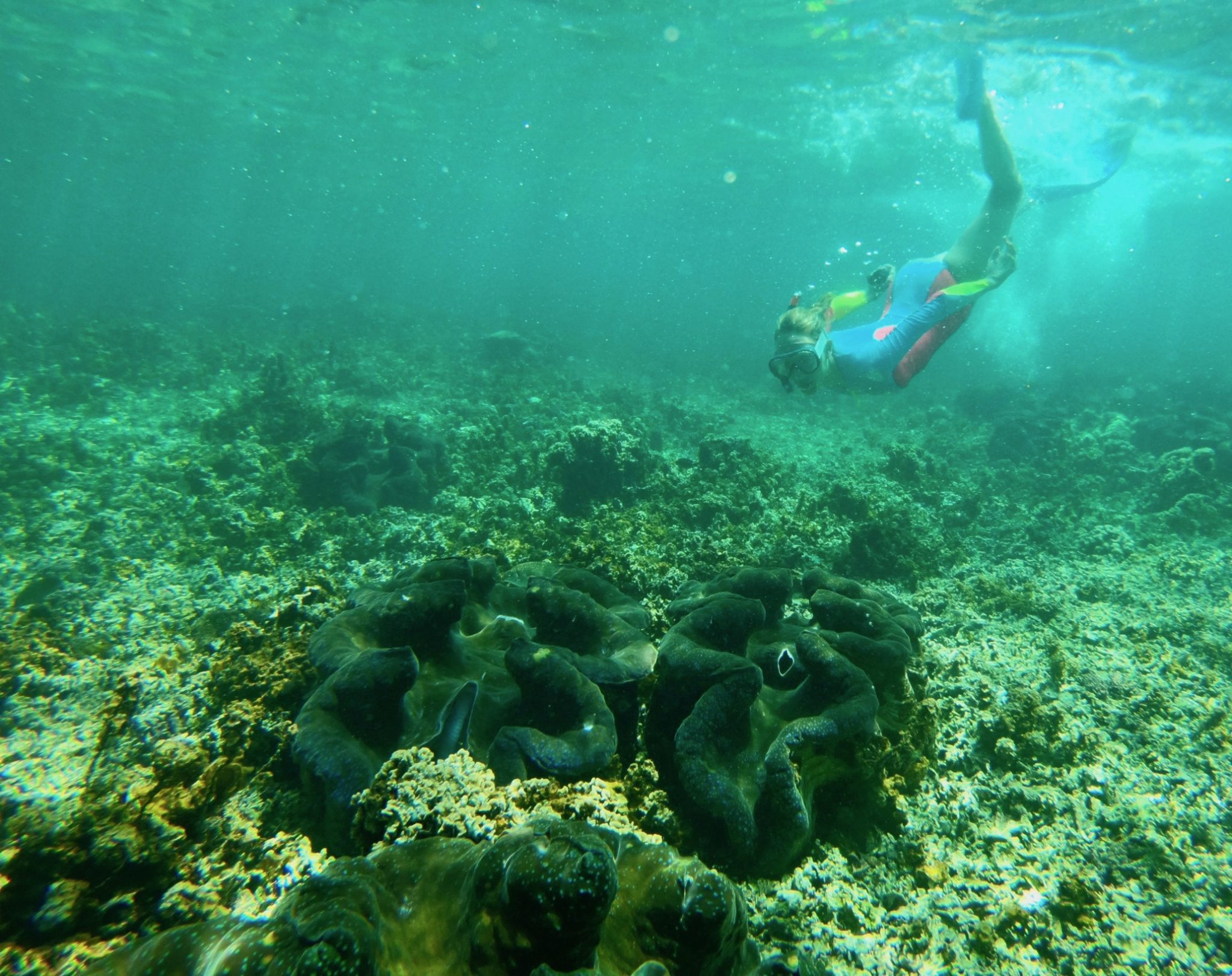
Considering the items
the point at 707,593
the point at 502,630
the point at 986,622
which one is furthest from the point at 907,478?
the point at 502,630

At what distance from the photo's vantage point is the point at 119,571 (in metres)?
7.41

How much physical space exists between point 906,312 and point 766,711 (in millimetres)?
8086

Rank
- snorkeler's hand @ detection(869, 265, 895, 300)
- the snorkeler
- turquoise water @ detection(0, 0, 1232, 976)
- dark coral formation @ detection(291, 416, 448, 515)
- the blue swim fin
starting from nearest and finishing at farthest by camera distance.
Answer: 1. turquoise water @ detection(0, 0, 1232, 976)
2. the snorkeler
3. snorkeler's hand @ detection(869, 265, 895, 300)
4. dark coral formation @ detection(291, 416, 448, 515)
5. the blue swim fin

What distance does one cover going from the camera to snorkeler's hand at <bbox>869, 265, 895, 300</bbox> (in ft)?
29.5

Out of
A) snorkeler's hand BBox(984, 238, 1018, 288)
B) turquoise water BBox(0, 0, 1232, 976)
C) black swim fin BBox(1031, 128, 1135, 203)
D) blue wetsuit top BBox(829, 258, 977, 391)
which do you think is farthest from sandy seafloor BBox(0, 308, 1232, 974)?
black swim fin BBox(1031, 128, 1135, 203)

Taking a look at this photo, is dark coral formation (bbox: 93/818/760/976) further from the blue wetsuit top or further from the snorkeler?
the blue wetsuit top

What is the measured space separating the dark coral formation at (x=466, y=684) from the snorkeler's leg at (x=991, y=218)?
348 inches

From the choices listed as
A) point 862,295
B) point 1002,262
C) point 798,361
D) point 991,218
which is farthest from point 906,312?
point 798,361

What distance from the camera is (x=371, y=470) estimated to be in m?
9.88

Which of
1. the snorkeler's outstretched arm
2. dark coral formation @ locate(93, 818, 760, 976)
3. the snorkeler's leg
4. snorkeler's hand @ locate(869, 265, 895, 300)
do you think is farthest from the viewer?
the snorkeler's leg

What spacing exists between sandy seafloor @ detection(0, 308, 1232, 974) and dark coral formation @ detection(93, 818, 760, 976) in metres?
0.63

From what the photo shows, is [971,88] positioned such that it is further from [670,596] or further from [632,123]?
[632,123]

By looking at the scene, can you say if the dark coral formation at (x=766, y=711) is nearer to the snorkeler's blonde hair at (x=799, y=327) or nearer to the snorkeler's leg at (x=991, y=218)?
the snorkeler's blonde hair at (x=799, y=327)

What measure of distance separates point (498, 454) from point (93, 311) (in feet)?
92.1
